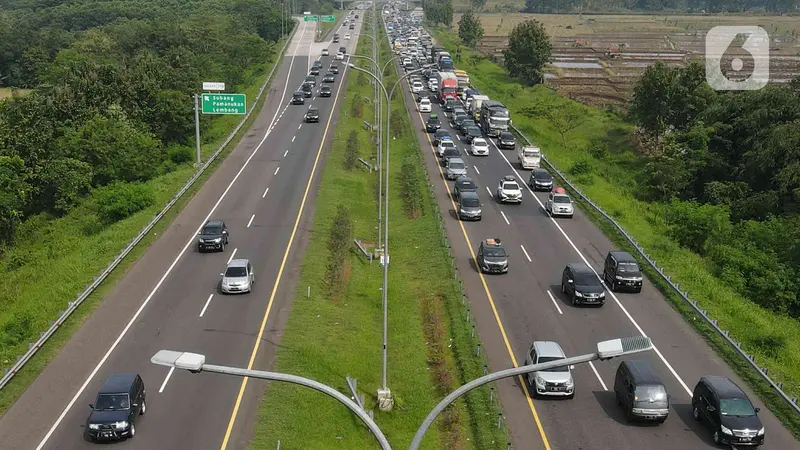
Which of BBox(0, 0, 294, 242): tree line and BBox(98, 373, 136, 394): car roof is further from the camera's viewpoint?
BBox(0, 0, 294, 242): tree line

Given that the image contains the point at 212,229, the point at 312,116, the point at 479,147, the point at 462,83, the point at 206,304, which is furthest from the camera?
the point at 462,83

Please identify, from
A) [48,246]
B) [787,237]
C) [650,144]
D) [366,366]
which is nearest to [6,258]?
[48,246]

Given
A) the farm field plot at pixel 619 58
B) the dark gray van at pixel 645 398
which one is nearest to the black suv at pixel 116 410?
the dark gray van at pixel 645 398

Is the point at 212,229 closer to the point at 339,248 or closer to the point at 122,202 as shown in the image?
the point at 339,248

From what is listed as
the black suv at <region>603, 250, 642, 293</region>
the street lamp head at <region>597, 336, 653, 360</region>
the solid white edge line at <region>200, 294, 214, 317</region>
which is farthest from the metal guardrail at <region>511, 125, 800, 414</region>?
the solid white edge line at <region>200, 294, 214, 317</region>

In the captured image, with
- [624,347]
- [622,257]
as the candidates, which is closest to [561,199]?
[622,257]

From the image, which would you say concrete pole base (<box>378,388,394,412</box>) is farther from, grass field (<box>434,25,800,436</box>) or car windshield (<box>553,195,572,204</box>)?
car windshield (<box>553,195,572,204</box>)

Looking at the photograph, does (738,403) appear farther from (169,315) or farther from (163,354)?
(169,315)
